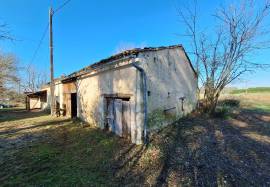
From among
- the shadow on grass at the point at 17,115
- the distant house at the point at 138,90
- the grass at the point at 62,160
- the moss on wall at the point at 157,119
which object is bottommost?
the grass at the point at 62,160

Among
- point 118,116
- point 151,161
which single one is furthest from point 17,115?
point 151,161

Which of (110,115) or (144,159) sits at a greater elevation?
(110,115)

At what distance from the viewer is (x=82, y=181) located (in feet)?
14.2

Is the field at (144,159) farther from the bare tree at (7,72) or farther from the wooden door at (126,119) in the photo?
the bare tree at (7,72)

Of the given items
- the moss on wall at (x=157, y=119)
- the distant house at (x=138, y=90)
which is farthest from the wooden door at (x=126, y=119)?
the moss on wall at (x=157, y=119)

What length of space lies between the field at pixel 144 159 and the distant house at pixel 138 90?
0.77 m

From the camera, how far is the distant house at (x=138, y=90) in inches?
258

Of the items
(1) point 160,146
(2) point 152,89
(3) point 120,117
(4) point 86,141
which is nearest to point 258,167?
(1) point 160,146

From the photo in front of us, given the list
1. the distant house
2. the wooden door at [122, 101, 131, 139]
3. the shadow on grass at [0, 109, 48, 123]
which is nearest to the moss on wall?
the distant house

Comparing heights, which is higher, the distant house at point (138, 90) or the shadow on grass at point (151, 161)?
the distant house at point (138, 90)

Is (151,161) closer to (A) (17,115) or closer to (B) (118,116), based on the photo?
(B) (118,116)

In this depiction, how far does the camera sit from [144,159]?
5.41m

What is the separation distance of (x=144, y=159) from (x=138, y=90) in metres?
2.41

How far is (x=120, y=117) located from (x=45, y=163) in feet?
10.8
